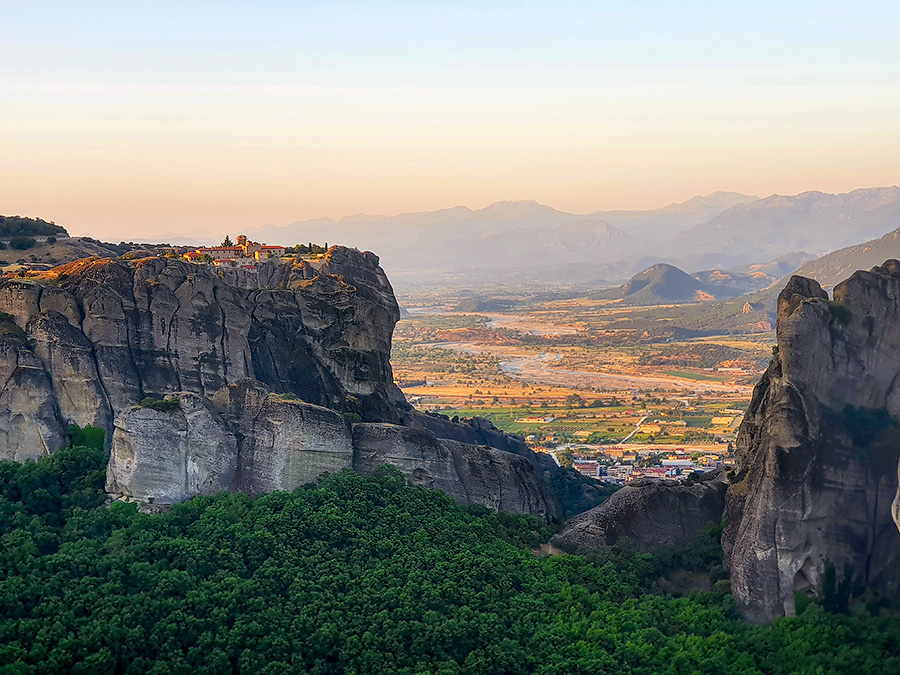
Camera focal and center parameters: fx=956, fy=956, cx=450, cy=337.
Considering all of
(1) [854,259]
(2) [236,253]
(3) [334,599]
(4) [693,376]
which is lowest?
(4) [693,376]

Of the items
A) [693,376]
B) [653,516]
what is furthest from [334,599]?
[693,376]

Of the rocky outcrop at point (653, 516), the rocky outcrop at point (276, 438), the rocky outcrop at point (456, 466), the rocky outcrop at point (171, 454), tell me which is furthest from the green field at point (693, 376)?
the rocky outcrop at point (171, 454)

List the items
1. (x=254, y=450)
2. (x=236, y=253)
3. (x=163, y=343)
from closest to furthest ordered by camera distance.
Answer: (x=254, y=450), (x=163, y=343), (x=236, y=253)

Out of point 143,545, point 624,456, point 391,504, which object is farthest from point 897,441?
point 624,456

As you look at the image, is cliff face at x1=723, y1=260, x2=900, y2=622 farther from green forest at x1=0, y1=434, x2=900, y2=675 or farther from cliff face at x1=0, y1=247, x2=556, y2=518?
cliff face at x1=0, y1=247, x2=556, y2=518

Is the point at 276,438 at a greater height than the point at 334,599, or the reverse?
the point at 276,438

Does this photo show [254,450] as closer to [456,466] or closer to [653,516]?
[456,466]
